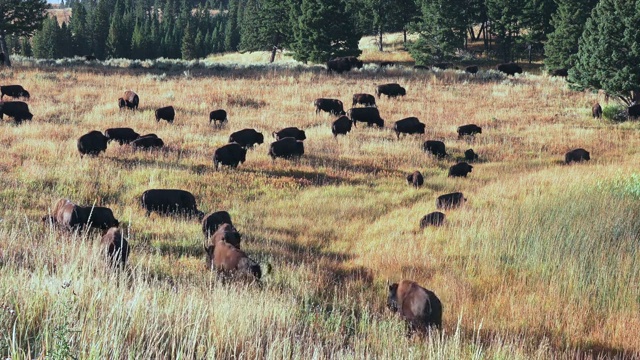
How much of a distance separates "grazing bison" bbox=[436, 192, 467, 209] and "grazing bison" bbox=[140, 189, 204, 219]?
5.50 metres

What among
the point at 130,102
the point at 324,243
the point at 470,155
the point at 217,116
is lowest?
the point at 324,243

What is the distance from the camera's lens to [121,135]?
1741 cm

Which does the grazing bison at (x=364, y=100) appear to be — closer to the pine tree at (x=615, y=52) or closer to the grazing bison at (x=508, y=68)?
the pine tree at (x=615, y=52)

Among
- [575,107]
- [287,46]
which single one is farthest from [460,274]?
[287,46]

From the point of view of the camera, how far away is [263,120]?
2327 cm

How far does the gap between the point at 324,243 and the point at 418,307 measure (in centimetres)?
407

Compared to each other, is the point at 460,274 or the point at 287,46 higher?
the point at 287,46

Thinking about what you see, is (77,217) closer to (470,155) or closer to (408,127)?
(470,155)

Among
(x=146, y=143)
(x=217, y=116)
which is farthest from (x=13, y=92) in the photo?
(x=146, y=143)

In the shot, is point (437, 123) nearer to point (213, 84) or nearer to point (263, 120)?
point (263, 120)

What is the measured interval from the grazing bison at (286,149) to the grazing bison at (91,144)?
492 cm

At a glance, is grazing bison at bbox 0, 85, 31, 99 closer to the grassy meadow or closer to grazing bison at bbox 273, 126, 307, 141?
the grassy meadow

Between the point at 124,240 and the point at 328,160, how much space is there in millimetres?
10277

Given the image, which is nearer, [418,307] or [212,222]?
[418,307]
